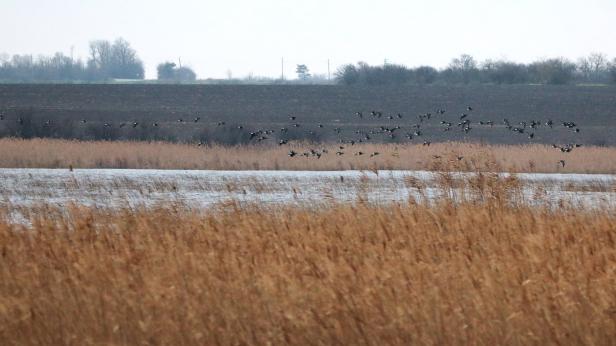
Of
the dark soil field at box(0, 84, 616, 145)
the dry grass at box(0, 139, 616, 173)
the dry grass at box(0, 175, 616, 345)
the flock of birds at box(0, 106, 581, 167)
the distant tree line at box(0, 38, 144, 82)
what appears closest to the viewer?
the dry grass at box(0, 175, 616, 345)

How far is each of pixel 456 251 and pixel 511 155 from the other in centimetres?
2819

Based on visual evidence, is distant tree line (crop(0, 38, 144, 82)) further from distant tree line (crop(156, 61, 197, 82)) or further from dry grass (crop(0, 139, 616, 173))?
dry grass (crop(0, 139, 616, 173))

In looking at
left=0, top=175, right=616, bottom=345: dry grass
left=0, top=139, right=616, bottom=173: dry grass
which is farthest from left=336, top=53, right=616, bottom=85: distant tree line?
left=0, top=175, right=616, bottom=345: dry grass

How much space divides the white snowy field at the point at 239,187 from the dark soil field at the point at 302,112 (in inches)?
670

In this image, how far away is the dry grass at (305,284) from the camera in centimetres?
834

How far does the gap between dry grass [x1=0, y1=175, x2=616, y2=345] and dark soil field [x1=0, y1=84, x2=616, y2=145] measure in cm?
3618

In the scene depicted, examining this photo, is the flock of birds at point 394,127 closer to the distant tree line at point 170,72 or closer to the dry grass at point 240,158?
the dry grass at point 240,158

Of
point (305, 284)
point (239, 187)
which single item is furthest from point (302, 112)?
point (305, 284)

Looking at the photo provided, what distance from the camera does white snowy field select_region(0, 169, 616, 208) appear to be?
1983 centimetres

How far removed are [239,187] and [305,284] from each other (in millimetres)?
15973

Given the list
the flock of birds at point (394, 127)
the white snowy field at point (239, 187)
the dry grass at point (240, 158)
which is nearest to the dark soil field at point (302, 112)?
the flock of birds at point (394, 127)

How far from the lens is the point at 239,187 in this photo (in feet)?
82.9

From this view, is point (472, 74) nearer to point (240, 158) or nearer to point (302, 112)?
point (302, 112)

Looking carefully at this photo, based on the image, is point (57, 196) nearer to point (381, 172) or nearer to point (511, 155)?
point (381, 172)
